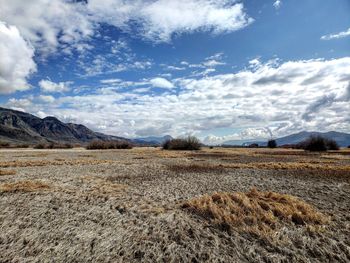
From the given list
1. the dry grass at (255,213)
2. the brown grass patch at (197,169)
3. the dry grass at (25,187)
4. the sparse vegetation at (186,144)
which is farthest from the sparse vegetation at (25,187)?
the sparse vegetation at (186,144)

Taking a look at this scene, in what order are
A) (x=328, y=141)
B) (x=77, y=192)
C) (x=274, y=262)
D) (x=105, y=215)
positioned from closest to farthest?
(x=274, y=262), (x=105, y=215), (x=77, y=192), (x=328, y=141)

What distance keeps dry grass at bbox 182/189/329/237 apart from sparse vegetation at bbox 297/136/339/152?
2702 inches

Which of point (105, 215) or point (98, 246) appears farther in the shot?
point (105, 215)

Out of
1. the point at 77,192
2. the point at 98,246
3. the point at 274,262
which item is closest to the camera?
the point at 274,262

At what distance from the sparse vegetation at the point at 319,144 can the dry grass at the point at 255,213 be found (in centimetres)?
6863

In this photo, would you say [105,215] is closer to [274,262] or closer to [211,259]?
[211,259]

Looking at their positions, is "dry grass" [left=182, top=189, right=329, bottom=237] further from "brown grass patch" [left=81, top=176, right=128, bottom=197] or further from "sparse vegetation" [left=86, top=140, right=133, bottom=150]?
"sparse vegetation" [left=86, top=140, right=133, bottom=150]

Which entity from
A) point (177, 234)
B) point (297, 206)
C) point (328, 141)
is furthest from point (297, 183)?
point (328, 141)

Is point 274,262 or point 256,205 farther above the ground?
point 256,205

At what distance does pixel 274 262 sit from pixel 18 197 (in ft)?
39.4

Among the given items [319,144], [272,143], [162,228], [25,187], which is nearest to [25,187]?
[25,187]

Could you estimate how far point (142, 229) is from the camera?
983 centimetres

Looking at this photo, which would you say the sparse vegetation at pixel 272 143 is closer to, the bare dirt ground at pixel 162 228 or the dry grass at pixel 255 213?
the bare dirt ground at pixel 162 228

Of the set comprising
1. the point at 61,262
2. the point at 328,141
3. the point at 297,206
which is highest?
the point at 328,141
